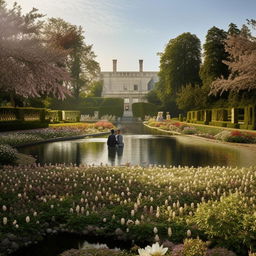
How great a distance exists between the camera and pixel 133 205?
6094mm

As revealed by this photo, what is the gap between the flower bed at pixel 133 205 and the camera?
5.01 metres

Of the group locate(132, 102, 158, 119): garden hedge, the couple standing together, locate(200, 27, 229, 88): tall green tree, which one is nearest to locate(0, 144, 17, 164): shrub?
the couple standing together

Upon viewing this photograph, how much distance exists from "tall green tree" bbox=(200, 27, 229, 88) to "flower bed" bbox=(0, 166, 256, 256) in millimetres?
34403

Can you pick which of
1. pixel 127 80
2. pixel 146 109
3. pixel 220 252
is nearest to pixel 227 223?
pixel 220 252

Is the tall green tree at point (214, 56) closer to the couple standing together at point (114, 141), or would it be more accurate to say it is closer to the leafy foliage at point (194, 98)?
the leafy foliage at point (194, 98)

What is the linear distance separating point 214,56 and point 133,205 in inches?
1504

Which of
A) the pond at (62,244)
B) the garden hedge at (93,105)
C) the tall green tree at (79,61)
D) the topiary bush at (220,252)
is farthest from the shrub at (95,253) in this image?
the garden hedge at (93,105)

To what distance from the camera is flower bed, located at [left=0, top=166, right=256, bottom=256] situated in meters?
5.01

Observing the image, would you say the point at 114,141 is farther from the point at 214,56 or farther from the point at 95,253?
the point at 214,56

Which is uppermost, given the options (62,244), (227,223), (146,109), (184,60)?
(184,60)

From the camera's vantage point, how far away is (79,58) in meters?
53.2

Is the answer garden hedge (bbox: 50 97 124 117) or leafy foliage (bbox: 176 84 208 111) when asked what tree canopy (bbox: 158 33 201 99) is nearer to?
leafy foliage (bbox: 176 84 208 111)

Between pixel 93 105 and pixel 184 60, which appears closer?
pixel 184 60

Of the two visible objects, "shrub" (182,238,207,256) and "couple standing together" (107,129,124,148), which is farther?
"couple standing together" (107,129,124,148)
